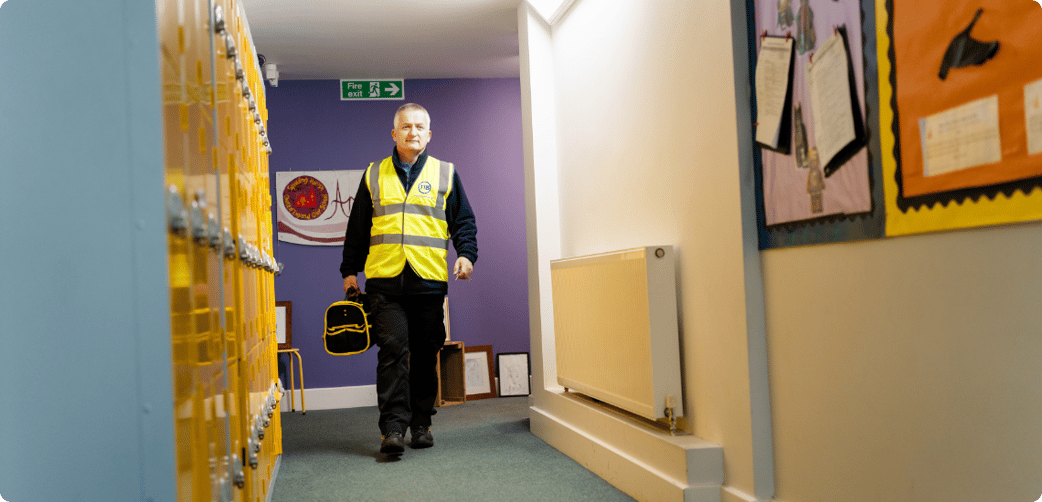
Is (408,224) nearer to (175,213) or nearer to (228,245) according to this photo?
(228,245)

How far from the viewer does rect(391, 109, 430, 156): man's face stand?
3.51m

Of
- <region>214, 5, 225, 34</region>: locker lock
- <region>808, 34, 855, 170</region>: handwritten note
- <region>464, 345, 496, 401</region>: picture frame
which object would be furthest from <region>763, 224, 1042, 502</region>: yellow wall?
<region>464, 345, 496, 401</region>: picture frame

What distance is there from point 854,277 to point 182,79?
4.38ft

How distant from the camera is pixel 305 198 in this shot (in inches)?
209

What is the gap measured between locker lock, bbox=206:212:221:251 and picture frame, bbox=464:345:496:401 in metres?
3.96

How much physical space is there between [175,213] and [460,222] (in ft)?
8.70

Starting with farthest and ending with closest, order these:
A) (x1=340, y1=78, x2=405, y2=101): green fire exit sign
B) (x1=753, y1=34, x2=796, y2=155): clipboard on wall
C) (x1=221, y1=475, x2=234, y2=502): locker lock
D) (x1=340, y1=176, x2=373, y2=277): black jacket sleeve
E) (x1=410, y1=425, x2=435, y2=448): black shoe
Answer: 1. (x1=340, y1=78, x2=405, y2=101): green fire exit sign
2. (x1=340, y1=176, x2=373, y2=277): black jacket sleeve
3. (x1=410, y1=425, x2=435, y2=448): black shoe
4. (x1=753, y1=34, x2=796, y2=155): clipboard on wall
5. (x1=221, y1=475, x2=234, y2=502): locker lock

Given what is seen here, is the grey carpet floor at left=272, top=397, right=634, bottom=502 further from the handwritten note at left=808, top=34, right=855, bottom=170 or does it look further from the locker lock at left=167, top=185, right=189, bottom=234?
the locker lock at left=167, top=185, right=189, bottom=234

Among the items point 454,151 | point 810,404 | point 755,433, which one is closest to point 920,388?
point 810,404

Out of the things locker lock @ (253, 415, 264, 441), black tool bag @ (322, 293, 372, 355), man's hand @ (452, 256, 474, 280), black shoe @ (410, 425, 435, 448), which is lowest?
black shoe @ (410, 425, 435, 448)

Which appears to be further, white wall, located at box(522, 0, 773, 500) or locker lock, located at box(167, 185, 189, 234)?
white wall, located at box(522, 0, 773, 500)

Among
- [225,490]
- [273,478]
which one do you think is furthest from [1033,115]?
[273,478]

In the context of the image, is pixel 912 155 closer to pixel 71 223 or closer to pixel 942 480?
pixel 942 480

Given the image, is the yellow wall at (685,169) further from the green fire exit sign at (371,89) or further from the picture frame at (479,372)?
the green fire exit sign at (371,89)
